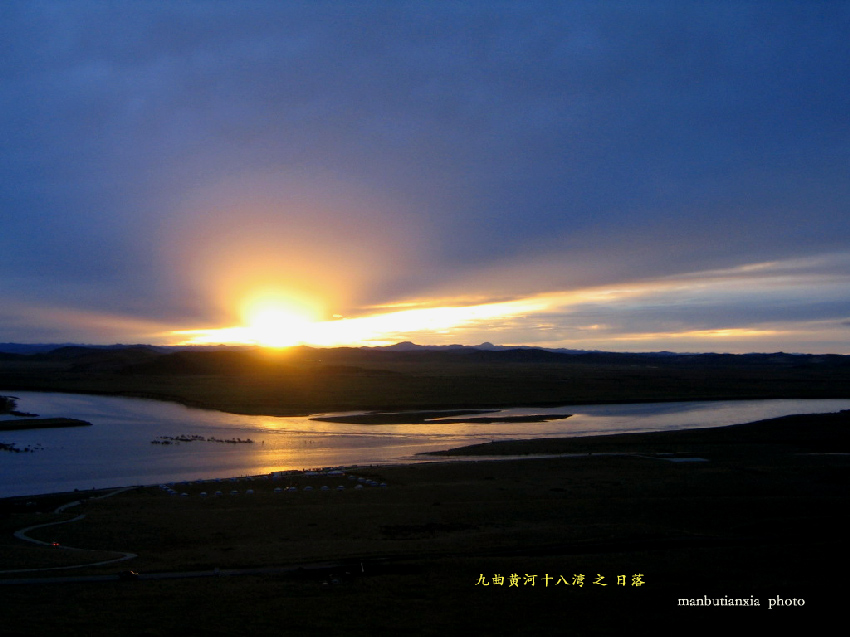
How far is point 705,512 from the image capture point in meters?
17.4

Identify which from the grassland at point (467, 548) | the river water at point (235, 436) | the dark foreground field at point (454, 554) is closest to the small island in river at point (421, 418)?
the river water at point (235, 436)

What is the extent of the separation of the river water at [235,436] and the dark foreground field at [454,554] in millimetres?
5448

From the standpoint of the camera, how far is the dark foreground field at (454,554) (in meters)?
9.26

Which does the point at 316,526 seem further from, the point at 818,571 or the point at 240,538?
the point at 818,571

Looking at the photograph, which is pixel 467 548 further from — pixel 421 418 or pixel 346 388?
pixel 346 388

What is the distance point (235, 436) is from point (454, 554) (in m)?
29.6

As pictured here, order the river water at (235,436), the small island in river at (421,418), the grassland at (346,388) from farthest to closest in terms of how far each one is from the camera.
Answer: the grassland at (346,388) → the small island in river at (421,418) → the river water at (235,436)

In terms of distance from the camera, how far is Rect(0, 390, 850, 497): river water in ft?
91.6

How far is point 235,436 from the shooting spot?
39.8 m

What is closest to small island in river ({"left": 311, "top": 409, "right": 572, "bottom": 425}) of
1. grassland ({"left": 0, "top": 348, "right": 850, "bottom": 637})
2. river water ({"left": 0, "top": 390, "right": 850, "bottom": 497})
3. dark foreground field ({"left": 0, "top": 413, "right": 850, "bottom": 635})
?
river water ({"left": 0, "top": 390, "right": 850, "bottom": 497})

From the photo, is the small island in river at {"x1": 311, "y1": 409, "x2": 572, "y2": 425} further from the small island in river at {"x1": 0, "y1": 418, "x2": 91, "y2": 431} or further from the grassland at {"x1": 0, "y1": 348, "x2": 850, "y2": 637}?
the small island in river at {"x1": 0, "y1": 418, "x2": 91, "y2": 431}

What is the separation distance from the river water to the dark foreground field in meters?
5.45

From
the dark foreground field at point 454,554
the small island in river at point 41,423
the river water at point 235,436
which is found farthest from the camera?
the small island in river at point 41,423

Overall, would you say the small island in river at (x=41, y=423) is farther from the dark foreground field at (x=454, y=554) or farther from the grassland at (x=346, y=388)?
the dark foreground field at (x=454, y=554)
